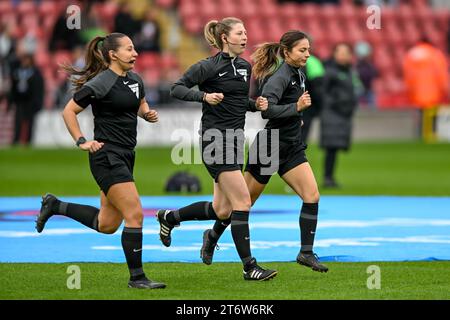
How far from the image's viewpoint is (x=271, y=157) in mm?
11242

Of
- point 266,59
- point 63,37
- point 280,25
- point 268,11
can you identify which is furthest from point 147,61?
point 266,59

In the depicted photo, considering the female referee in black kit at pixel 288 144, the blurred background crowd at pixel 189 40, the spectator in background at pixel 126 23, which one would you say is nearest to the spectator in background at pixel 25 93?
the blurred background crowd at pixel 189 40

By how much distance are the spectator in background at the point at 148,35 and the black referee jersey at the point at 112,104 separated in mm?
22341

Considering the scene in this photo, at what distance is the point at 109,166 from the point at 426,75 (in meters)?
23.6

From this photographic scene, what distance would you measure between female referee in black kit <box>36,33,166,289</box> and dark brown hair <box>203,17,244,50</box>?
3.35ft

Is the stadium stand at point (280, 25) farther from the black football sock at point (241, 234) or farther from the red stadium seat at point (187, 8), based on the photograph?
the black football sock at point (241, 234)

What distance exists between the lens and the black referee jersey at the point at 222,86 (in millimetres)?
10828

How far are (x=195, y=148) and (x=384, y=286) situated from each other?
1688 cm

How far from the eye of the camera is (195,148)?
26766 millimetres

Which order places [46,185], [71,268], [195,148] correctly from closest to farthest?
[71,268] → [46,185] → [195,148]

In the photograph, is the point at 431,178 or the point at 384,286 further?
the point at 431,178

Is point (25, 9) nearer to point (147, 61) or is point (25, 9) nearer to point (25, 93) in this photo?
point (147, 61)
